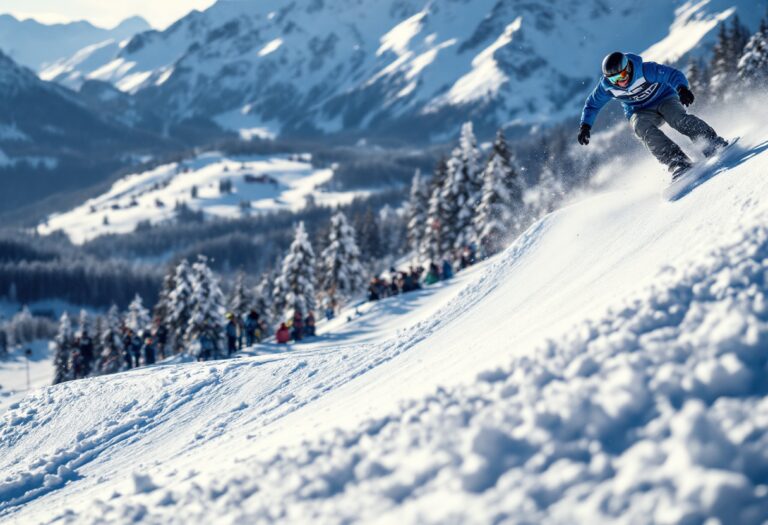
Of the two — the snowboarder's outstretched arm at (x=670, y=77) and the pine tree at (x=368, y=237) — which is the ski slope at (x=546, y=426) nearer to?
the snowboarder's outstretched arm at (x=670, y=77)

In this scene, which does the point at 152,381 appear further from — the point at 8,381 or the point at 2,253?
the point at 2,253

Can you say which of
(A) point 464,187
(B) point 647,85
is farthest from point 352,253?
(B) point 647,85

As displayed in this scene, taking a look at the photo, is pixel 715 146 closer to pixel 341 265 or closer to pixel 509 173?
pixel 509 173

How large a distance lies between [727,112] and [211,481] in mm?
12552

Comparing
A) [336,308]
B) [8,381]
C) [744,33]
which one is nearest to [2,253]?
[8,381]

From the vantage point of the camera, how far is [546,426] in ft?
12.0

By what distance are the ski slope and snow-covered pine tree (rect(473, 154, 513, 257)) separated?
73.3 feet

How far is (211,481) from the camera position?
14.7 feet

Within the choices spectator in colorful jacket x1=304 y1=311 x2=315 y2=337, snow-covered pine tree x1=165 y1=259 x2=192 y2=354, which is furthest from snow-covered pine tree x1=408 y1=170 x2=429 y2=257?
spectator in colorful jacket x1=304 y1=311 x2=315 y2=337

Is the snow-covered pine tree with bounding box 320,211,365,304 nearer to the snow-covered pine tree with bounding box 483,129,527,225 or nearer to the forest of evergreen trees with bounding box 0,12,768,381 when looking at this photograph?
the forest of evergreen trees with bounding box 0,12,768,381

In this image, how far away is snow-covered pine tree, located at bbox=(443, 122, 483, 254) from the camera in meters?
33.8

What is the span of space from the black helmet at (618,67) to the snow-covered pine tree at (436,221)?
2655 cm

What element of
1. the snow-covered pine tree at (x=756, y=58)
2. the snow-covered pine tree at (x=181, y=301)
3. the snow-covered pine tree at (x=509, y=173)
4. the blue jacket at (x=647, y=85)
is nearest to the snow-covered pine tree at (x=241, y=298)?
the snow-covered pine tree at (x=181, y=301)

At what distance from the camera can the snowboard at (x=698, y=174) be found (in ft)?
25.8
